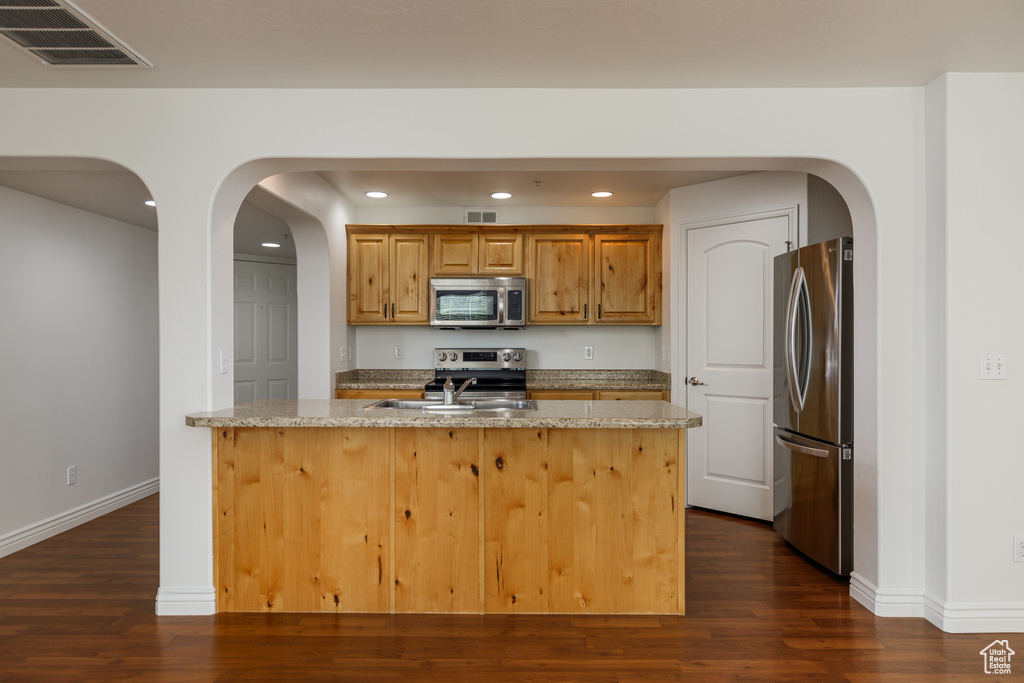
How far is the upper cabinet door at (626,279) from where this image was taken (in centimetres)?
507

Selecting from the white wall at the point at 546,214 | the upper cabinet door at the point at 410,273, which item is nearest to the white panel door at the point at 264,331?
the white wall at the point at 546,214

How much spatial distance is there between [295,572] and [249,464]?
0.53 m

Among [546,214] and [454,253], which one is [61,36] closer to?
[454,253]

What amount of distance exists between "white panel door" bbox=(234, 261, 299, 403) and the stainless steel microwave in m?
2.90

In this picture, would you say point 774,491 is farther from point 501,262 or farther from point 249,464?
point 249,464

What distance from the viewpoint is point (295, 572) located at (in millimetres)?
2791

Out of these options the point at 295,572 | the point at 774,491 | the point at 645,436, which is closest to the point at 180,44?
the point at 295,572

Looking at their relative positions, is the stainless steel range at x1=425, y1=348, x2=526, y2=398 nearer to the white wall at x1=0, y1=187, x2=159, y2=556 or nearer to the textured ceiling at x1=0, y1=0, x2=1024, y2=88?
the white wall at x1=0, y1=187, x2=159, y2=556

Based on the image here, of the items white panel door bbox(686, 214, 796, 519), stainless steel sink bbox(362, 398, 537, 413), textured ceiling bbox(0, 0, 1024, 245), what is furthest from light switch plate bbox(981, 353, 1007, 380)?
stainless steel sink bbox(362, 398, 537, 413)

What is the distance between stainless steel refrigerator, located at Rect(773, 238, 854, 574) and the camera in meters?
3.11

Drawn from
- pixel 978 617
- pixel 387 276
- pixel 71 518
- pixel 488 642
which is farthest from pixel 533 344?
pixel 71 518

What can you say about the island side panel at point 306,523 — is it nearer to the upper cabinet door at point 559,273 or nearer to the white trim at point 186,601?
the white trim at point 186,601

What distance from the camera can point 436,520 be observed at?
2.79 meters

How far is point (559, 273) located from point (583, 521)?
2722 millimetres
